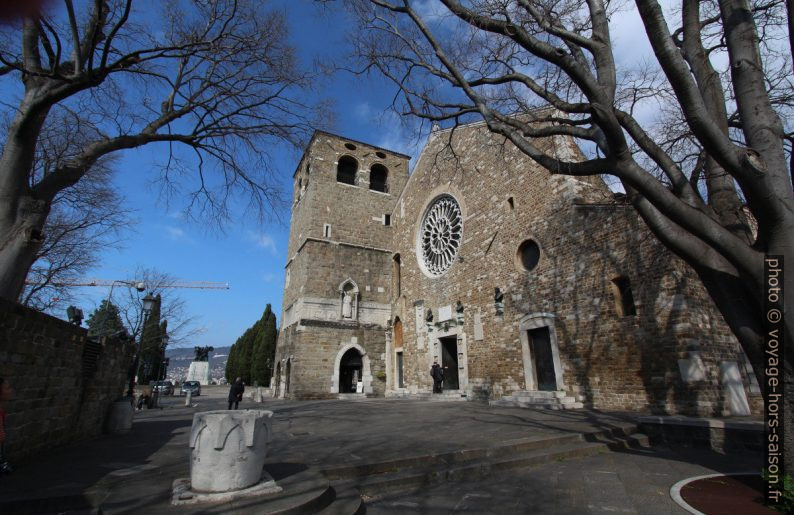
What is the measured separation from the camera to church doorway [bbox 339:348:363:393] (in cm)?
1913

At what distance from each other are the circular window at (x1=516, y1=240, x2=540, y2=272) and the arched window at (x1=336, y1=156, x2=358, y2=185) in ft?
39.9

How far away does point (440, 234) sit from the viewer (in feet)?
57.8

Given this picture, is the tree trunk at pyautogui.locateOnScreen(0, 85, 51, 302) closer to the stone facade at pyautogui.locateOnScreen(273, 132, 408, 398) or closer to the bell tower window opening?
the stone facade at pyautogui.locateOnScreen(273, 132, 408, 398)

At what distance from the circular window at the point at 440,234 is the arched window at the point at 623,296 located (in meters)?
6.99

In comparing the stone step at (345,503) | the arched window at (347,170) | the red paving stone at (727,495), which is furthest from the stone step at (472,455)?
the arched window at (347,170)

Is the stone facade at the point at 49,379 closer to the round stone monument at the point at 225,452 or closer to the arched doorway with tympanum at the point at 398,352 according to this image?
the round stone monument at the point at 225,452

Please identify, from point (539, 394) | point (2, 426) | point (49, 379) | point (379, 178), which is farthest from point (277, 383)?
point (2, 426)

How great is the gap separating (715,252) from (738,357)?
669 centimetres

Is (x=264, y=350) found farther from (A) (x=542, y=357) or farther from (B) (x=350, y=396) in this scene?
(A) (x=542, y=357)

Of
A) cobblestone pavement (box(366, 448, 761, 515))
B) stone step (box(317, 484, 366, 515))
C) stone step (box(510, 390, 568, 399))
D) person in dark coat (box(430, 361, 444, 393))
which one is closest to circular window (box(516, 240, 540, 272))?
stone step (box(510, 390, 568, 399))

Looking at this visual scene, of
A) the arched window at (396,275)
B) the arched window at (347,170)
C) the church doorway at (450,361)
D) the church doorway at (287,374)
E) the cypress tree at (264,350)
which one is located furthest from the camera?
the cypress tree at (264,350)

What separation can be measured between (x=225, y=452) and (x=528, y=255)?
36.7ft

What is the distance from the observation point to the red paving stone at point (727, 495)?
3.49 m

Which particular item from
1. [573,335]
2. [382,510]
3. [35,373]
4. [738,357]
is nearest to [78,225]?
[35,373]
